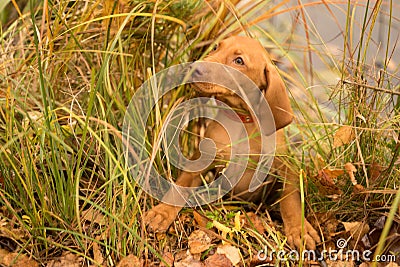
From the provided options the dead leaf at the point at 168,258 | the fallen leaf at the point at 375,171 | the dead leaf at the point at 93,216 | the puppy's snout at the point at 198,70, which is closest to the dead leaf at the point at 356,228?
the fallen leaf at the point at 375,171

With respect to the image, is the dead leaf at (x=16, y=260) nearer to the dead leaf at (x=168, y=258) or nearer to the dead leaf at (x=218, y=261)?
the dead leaf at (x=168, y=258)

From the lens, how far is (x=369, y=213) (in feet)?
6.27

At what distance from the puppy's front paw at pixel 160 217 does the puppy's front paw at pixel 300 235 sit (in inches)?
15.9

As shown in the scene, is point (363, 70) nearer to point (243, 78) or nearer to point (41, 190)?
point (243, 78)

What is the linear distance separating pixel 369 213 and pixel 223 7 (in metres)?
0.95

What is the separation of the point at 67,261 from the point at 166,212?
1.22 feet

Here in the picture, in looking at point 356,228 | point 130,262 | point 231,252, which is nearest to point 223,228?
point 231,252

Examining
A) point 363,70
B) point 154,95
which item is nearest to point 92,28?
point 154,95

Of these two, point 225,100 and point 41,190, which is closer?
point 41,190

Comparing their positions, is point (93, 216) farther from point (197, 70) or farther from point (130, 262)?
point (197, 70)

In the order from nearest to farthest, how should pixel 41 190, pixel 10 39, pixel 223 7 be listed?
pixel 41 190 < pixel 223 7 < pixel 10 39

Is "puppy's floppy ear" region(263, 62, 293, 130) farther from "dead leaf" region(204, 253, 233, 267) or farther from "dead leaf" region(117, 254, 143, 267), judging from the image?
"dead leaf" region(117, 254, 143, 267)

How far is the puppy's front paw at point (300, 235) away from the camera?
1.85 m

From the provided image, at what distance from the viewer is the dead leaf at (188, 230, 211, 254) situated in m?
1.82
